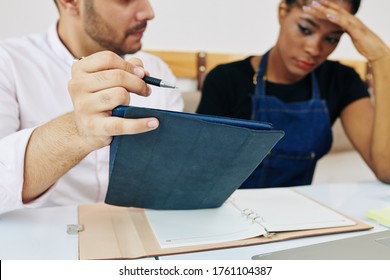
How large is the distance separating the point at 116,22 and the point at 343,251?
78 cm

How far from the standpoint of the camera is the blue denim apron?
4.14 ft

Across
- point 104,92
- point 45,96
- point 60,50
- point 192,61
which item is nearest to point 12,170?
point 104,92

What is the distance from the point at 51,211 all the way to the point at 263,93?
79 cm

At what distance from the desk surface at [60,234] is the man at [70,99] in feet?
0.11

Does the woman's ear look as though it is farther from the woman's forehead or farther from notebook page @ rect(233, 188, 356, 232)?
notebook page @ rect(233, 188, 356, 232)

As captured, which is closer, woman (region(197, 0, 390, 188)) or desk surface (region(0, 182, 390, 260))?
desk surface (region(0, 182, 390, 260))

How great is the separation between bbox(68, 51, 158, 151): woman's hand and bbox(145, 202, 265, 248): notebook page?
0.58 feet

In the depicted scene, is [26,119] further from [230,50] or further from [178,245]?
[230,50]

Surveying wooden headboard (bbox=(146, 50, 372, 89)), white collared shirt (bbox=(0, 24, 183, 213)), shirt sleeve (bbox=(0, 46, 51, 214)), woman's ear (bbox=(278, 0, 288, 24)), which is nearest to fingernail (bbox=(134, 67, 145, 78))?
shirt sleeve (bbox=(0, 46, 51, 214))

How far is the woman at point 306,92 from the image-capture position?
115cm

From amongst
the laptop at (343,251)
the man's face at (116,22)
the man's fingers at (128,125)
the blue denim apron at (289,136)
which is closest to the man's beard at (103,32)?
the man's face at (116,22)

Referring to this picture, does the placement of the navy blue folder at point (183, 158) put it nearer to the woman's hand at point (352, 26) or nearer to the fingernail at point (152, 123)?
the fingernail at point (152, 123)

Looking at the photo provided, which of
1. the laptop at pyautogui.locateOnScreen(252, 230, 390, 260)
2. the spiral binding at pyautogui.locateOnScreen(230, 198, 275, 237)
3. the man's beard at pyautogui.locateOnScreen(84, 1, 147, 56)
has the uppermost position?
the man's beard at pyautogui.locateOnScreen(84, 1, 147, 56)
